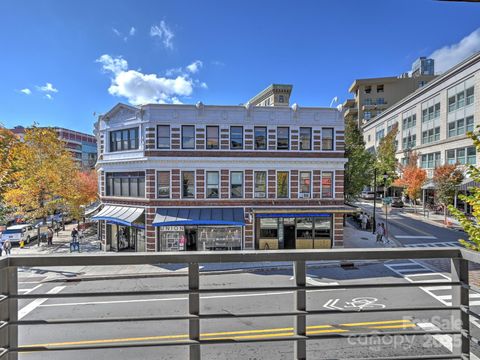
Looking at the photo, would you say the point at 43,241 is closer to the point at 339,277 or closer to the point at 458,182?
the point at 339,277

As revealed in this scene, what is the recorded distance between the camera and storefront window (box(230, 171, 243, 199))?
18.9 metres

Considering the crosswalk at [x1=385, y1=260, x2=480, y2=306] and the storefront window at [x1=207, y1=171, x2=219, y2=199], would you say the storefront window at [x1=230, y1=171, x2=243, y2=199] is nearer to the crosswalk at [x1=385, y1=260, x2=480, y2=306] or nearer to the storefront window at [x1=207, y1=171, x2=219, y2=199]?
the storefront window at [x1=207, y1=171, x2=219, y2=199]

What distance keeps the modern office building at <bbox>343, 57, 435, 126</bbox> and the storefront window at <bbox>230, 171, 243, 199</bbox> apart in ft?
174

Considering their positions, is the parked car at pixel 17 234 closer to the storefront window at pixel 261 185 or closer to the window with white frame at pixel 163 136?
the window with white frame at pixel 163 136

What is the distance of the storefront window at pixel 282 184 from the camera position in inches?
752

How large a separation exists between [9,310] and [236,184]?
16937mm

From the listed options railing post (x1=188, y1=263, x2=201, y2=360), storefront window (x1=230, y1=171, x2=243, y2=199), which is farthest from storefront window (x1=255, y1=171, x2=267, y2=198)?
railing post (x1=188, y1=263, x2=201, y2=360)

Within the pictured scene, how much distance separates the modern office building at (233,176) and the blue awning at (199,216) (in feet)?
0.23

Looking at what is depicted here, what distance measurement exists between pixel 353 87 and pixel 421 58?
1952 centimetres

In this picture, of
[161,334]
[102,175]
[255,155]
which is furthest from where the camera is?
[102,175]

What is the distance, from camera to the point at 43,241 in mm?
22219

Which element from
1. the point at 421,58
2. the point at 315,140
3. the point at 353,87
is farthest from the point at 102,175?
the point at 421,58

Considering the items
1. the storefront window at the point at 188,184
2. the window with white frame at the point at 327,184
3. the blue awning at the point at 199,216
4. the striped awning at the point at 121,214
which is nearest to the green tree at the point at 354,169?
the window with white frame at the point at 327,184

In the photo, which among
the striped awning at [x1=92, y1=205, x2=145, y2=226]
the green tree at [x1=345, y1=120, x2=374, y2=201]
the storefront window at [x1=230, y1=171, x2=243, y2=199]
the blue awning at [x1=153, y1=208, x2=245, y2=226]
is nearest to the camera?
the blue awning at [x1=153, y1=208, x2=245, y2=226]
